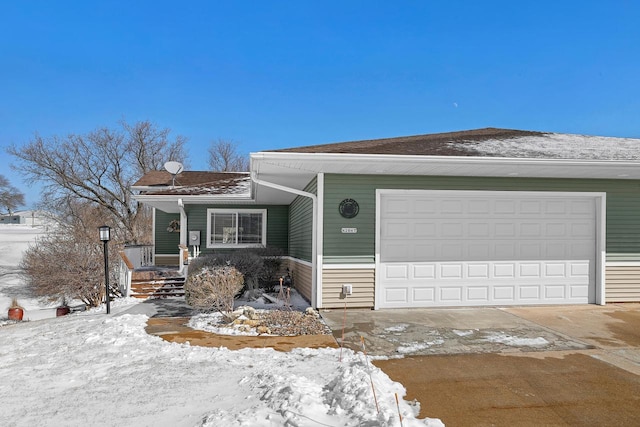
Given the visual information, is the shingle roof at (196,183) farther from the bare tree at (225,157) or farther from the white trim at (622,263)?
the bare tree at (225,157)

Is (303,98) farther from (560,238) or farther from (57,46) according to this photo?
(560,238)

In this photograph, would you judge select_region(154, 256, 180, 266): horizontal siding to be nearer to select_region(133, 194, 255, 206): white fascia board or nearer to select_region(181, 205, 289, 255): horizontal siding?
select_region(181, 205, 289, 255): horizontal siding

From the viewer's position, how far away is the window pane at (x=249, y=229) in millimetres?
12422

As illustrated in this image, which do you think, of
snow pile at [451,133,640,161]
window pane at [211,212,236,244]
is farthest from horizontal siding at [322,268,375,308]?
window pane at [211,212,236,244]

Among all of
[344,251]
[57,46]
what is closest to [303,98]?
[57,46]

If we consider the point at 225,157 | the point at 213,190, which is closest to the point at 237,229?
the point at 213,190

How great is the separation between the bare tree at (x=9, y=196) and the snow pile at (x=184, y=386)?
53453mm

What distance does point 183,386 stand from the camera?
3.65m

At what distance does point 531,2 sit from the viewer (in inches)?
432

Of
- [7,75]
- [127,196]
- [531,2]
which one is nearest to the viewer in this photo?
[531,2]

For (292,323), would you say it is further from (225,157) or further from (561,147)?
(225,157)

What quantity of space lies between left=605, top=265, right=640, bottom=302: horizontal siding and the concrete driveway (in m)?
0.67

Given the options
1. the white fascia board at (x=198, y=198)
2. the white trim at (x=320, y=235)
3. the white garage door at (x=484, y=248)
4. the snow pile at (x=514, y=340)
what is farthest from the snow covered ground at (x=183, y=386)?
the white fascia board at (x=198, y=198)

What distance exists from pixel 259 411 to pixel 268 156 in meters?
3.85
